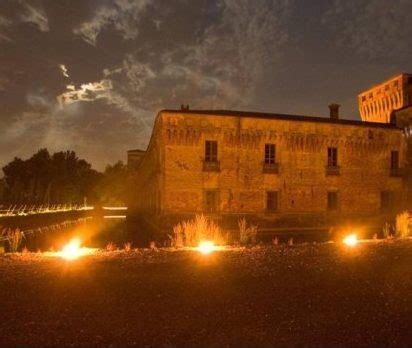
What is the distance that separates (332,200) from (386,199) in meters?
4.52

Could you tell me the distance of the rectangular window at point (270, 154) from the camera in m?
25.7

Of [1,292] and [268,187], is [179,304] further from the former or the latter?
[268,187]

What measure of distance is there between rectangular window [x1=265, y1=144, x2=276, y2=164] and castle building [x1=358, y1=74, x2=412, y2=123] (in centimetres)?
1639

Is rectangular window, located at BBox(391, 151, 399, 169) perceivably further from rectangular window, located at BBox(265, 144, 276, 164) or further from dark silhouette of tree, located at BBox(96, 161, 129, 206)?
dark silhouette of tree, located at BBox(96, 161, 129, 206)

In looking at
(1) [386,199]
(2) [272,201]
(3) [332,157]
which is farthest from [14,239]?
(1) [386,199]

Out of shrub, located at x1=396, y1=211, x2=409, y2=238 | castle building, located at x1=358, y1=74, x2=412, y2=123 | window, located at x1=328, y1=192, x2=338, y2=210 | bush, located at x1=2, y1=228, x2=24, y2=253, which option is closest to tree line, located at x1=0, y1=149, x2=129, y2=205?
castle building, located at x1=358, y1=74, x2=412, y2=123

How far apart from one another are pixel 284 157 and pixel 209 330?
20.8 metres

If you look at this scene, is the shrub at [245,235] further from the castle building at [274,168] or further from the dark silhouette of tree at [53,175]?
the dark silhouette of tree at [53,175]

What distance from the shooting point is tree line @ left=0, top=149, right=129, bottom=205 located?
A: 7662 cm

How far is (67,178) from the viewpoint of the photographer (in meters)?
Result: 81.3

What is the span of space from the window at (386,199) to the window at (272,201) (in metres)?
8.28

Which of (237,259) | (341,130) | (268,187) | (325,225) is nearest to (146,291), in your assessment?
(237,259)

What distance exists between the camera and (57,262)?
32.6 ft

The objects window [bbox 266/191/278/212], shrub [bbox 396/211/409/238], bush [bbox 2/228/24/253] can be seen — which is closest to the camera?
bush [bbox 2/228/24/253]
